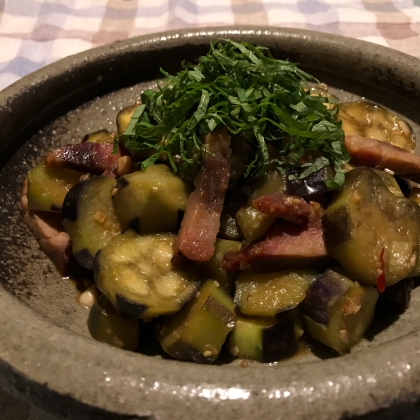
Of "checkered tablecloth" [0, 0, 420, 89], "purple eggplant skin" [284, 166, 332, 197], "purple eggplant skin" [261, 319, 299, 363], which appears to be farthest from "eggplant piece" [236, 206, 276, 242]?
"checkered tablecloth" [0, 0, 420, 89]

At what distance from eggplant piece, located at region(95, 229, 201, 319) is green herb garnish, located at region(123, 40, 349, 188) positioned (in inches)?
12.9

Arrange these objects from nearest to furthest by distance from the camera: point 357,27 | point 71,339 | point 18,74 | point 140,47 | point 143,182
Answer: point 71,339 < point 143,182 < point 140,47 < point 18,74 < point 357,27

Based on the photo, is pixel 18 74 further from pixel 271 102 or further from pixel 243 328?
pixel 243 328

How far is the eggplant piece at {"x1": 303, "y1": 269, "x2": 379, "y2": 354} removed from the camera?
1598mm

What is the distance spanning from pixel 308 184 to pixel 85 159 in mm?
1029

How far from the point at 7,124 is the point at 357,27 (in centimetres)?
333

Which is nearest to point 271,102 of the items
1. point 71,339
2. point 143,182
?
point 143,182

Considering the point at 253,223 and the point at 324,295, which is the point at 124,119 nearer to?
the point at 253,223

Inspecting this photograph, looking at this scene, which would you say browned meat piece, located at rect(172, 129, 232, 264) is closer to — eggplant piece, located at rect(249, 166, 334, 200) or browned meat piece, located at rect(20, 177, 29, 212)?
eggplant piece, located at rect(249, 166, 334, 200)

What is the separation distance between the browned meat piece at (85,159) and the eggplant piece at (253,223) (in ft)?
2.27

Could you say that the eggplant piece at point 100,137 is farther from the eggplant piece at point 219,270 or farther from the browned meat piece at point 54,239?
the eggplant piece at point 219,270

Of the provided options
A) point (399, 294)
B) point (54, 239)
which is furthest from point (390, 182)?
point (54, 239)

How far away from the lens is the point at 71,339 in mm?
1377

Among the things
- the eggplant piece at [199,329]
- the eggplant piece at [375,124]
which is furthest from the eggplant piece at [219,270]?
the eggplant piece at [375,124]
